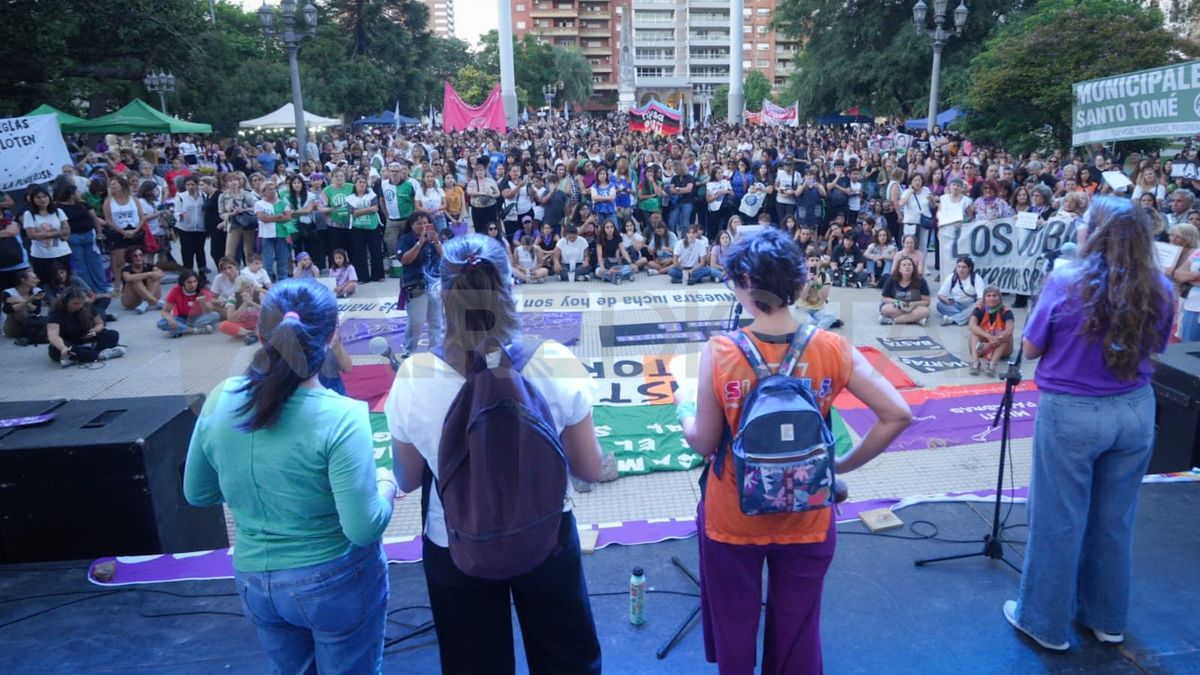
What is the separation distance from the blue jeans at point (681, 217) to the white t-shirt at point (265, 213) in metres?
6.65

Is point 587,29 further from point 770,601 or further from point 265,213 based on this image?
point 770,601

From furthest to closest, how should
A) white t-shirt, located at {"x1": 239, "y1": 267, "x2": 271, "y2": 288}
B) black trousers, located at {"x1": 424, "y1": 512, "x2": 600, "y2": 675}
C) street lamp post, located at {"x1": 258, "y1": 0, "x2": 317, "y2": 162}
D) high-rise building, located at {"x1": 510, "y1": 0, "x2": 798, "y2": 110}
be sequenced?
high-rise building, located at {"x1": 510, "y1": 0, "x2": 798, "y2": 110}
street lamp post, located at {"x1": 258, "y1": 0, "x2": 317, "y2": 162}
white t-shirt, located at {"x1": 239, "y1": 267, "x2": 271, "y2": 288}
black trousers, located at {"x1": 424, "y1": 512, "x2": 600, "y2": 675}

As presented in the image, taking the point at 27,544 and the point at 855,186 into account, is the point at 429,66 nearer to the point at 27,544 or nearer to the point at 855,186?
the point at 855,186

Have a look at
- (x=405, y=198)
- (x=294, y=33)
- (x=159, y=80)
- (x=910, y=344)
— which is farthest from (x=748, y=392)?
(x=159, y=80)

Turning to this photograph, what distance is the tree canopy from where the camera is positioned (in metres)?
19.8

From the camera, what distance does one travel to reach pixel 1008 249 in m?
9.39

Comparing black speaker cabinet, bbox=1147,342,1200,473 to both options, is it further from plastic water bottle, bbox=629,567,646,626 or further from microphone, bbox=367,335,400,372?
microphone, bbox=367,335,400,372

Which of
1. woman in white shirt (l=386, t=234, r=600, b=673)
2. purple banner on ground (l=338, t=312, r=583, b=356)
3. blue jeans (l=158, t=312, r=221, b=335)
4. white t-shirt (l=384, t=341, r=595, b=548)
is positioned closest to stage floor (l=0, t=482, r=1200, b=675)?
woman in white shirt (l=386, t=234, r=600, b=673)

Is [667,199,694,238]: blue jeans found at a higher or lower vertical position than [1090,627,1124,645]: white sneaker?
higher

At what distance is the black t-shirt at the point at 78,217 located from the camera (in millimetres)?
10234

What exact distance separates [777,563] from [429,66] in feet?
182

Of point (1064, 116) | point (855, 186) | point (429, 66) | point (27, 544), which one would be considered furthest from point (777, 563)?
point (429, 66)

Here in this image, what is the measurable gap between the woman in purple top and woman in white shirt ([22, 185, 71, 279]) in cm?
1087

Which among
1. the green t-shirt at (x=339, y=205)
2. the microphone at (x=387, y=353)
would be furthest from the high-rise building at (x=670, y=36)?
the microphone at (x=387, y=353)
